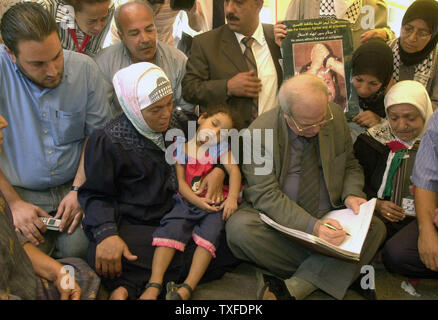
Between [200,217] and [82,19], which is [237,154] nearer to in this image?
[200,217]

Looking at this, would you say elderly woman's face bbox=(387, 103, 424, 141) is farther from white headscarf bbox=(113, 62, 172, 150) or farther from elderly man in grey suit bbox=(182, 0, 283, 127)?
white headscarf bbox=(113, 62, 172, 150)

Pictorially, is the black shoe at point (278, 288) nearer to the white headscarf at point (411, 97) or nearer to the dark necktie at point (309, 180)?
the dark necktie at point (309, 180)

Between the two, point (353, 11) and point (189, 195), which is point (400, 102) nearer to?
point (353, 11)

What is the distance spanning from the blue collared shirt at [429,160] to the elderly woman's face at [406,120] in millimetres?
347

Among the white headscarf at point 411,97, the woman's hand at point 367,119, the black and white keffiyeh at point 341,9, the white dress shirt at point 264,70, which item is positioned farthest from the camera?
the black and white keffiyeh at point 341,9

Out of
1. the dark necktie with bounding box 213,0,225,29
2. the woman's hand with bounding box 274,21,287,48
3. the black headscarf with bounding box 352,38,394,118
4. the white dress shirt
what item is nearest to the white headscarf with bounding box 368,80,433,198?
the black headscarf with bounding box 352,38,394,118

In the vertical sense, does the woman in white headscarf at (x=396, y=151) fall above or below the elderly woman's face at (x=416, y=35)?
below

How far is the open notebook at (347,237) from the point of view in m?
2.05

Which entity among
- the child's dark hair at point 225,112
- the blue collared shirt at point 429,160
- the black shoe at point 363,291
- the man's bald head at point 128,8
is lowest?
the black shoe at point 363,291

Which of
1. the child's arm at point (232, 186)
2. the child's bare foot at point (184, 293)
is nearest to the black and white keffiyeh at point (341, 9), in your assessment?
the child's arm at point (232, 186)

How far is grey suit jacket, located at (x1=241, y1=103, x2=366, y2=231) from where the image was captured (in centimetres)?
246

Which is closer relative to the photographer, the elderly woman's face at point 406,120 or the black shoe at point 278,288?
the black shoe at point 278,288

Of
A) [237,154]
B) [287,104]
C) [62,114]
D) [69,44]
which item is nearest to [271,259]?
[237,154]

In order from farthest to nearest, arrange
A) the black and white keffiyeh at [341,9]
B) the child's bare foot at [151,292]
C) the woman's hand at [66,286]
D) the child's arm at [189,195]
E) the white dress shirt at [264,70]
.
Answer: the black and white keffiyeh at [341,9], the white dress shirt at [264,70], the child's arm at [189,195], the child's bare foot at [151,292], the woman's hand at [66,286]
